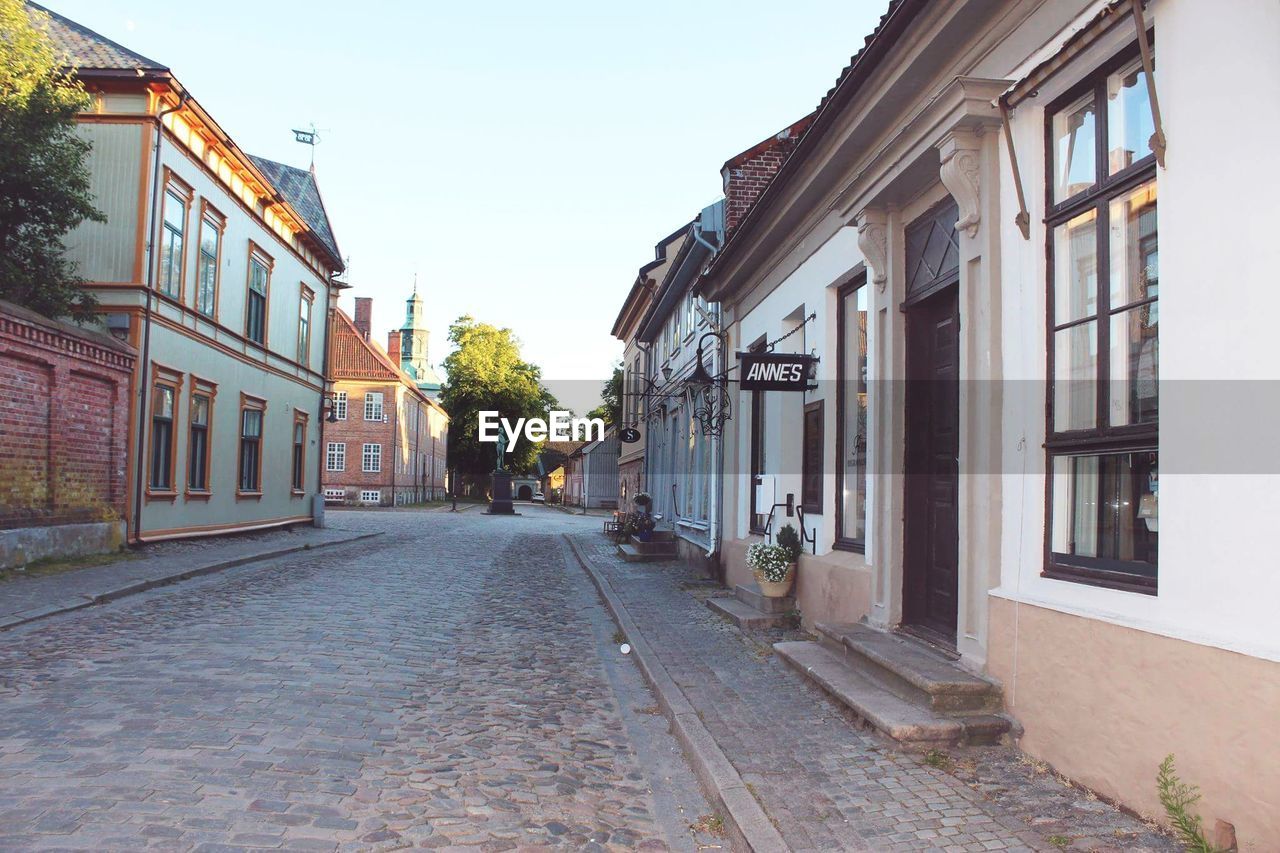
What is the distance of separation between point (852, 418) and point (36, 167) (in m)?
12.2

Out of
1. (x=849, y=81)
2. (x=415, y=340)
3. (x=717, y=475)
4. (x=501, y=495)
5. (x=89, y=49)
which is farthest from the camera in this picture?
(x=415, y=340)

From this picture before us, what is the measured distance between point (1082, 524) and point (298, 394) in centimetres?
2438

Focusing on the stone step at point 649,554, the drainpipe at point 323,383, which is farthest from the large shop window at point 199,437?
the stone step at point 649,554

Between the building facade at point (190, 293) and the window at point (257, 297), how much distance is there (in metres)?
0.05

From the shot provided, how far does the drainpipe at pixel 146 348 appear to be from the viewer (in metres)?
16.3

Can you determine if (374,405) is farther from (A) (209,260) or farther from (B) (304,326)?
(A) (209,260)

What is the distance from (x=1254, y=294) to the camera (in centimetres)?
363

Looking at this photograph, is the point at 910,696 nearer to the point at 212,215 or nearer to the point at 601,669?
the point at 601,669

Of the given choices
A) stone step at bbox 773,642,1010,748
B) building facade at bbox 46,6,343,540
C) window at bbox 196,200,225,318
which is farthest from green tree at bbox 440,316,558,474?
stone step at bbox 773,642,1010,748

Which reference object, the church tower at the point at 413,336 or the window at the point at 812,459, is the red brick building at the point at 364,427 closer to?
the church tower at the point at 413,336

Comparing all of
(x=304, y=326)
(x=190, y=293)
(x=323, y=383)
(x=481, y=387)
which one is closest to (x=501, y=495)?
(x=481, y=387)

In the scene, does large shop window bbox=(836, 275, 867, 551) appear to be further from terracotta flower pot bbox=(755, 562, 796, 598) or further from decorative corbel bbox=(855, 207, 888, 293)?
decorative corbel bbox=(855, 207, 888, 293)

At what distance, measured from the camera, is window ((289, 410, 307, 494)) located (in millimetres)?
26156

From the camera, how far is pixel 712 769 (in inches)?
194
